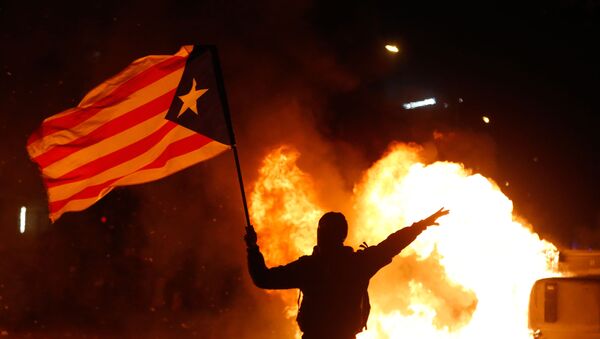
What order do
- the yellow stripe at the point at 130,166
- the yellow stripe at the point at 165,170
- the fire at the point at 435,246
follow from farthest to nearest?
the fire at the point at 435,246 → the yellow stripe at the point at 130,166 → the yellow stripe at the point at 165,170

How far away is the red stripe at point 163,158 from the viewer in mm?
5180

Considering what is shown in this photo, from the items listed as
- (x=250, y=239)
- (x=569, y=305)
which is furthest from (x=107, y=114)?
(x=569, y=305)

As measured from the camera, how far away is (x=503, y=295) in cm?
789

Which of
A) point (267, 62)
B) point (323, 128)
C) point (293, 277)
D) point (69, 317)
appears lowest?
point (69, 317)

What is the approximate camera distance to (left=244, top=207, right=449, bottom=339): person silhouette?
3.90 m

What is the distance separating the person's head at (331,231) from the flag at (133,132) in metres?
1.36

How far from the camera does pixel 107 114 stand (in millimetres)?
5426

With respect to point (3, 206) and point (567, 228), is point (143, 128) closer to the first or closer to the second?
point (3, 206)

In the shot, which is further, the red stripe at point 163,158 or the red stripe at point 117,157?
the red stripe at point 117,157

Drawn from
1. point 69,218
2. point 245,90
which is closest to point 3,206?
point 69,218

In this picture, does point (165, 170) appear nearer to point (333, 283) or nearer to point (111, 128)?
point (111, 128)

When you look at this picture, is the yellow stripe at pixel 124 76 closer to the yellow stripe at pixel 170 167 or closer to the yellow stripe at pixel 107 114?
the yellow stripe at pixel 107 114

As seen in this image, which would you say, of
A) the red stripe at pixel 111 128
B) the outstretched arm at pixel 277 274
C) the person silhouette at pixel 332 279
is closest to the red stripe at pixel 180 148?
the red stripe at pixel 111 128

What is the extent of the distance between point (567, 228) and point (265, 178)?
62.5 ft
